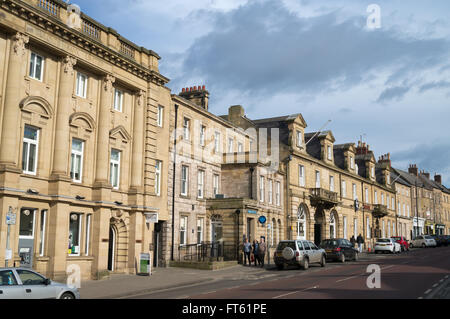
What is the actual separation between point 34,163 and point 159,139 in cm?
925

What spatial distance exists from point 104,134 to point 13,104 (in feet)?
17.0

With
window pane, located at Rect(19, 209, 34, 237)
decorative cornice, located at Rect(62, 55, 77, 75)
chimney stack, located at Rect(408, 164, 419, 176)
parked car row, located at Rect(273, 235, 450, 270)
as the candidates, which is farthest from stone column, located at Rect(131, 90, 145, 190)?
chimney stack, located at Rect(408, 164, 419, 176)

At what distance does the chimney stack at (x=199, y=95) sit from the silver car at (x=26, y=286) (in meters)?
23.7

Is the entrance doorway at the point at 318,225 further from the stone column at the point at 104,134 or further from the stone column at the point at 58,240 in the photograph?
the stone column at the point at 58,240

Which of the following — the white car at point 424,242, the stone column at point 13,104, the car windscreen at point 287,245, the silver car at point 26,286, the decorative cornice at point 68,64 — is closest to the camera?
the silver car at point 26,286

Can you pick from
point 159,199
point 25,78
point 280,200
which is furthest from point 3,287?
point 280,200

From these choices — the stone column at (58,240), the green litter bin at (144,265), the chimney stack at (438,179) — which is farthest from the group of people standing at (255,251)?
the chimney stack at (438,179)

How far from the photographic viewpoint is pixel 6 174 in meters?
17.1

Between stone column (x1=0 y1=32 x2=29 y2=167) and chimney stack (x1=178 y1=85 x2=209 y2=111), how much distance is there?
17.8 metres

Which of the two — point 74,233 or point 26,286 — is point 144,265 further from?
point 26,286

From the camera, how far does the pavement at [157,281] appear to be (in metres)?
16.5

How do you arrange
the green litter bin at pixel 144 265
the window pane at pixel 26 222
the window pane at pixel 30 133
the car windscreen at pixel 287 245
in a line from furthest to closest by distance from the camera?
the car windscreen at pixel 287 245 < the green litter bin at pixel 144 265 < the window pane at pixel 30 133 < the window pane at pixel 26 222
